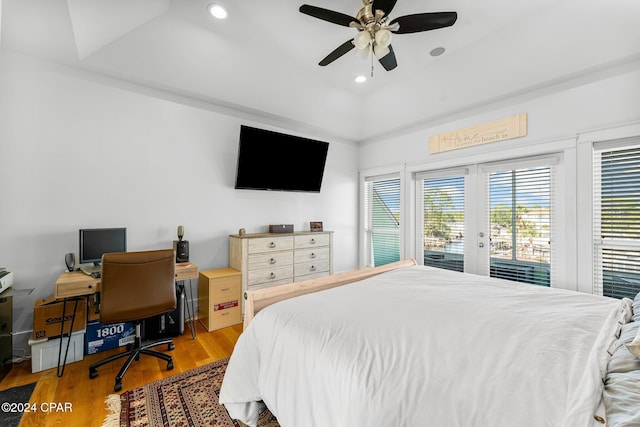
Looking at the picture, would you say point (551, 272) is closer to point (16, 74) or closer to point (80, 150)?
point (80, 150)

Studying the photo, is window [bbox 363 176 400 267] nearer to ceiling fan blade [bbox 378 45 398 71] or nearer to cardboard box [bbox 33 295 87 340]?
ceiling fan blade [bbox 378 45 398 71]

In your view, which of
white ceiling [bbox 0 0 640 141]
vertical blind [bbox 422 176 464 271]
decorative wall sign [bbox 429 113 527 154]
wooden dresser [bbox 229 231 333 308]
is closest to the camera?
white ceiling [bbox 0 0 640 141]

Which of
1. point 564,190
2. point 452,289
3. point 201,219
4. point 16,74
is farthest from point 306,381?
point 16,74

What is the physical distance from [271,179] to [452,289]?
8.37ft

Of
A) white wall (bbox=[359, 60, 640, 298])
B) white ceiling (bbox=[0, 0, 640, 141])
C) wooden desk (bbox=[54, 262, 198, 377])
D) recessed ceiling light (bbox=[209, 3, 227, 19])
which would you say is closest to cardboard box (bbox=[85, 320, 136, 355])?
wooden desk (bbox=[54, 262, 198, 377])

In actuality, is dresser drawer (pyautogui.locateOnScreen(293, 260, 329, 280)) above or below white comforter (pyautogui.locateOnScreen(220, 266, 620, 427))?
below

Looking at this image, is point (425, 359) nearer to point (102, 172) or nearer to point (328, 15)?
point (328, 15)

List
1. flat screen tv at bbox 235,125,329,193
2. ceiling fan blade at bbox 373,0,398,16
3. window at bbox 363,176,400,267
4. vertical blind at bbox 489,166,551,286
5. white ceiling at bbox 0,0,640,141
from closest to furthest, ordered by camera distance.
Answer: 1. ceiling fan blade at bbox 373,0,398,16
2. white ceiling at bbox 0,0,640,141
3. vertical blind at bbox 489,166,551,286
4. flat screen tv at bbox 235,125,329,193
5. window at bbox 363,176,400,267

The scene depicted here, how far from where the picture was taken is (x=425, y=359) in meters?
1.03

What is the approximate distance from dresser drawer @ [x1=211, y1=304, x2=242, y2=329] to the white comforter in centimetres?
149

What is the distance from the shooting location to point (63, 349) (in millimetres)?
2244

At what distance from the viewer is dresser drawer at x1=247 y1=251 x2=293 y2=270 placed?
10.5 ft

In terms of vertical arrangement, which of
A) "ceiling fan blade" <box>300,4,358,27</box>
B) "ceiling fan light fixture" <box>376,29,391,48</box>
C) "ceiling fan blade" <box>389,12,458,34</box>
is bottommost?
"ceiling fan light fixture" <box>376,29,391,48</box>

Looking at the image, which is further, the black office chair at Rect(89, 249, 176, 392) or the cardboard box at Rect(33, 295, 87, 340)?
the cardboard box at Rect(33, 295, 87, 340)
